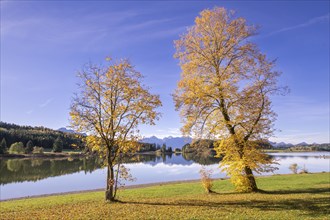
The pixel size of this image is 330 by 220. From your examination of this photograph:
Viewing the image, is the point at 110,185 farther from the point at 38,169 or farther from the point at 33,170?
the point at 38,169

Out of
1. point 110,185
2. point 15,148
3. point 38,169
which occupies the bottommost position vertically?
point 38,169

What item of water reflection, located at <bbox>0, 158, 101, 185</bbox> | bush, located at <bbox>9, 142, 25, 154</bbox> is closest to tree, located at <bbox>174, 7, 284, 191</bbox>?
water reflection, located at <bbox>0, 158, 101, 185</bbox>

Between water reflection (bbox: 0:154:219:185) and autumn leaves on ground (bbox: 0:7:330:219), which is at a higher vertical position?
autumn leaves on ground (bbox: 0:7:330:219)

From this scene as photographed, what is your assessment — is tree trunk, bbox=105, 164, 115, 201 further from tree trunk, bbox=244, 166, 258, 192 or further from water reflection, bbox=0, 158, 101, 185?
water reflection, bbox=0, 158, 101, 185

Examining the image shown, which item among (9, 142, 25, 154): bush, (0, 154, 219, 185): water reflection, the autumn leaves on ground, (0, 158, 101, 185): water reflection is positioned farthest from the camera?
(9, 142, 25, 154): bush

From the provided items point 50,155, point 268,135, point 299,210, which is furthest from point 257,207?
point 50,155

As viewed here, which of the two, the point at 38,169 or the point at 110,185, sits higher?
the point at 110,185

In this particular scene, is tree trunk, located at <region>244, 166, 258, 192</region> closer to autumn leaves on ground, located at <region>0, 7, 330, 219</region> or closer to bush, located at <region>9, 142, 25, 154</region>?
autumn leaves on ground, located at <region>0, 7, 330, 219</region>

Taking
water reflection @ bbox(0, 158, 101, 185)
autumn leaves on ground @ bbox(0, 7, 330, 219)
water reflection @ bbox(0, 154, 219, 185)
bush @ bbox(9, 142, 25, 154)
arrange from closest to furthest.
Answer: autumn leaves on ground @ bbox(0, 7, 330, 219) → water reflection @ bbox(0, 154, 219, 185) → water reflection @ bbox(0, 158, 101, 185) → bush @ bbox(9, 142, 25, 154)

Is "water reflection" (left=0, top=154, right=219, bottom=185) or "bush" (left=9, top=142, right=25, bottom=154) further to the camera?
"bush" (left=9, top=142, right=25, bottom=154)

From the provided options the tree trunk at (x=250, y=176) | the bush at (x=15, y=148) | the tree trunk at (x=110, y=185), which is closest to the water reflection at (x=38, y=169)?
the tree trunk at (x=250, y=176)

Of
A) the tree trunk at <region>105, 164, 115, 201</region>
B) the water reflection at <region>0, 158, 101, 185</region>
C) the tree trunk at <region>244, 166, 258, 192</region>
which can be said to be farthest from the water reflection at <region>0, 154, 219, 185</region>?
the tree trunk at <region>105, 164, 115, 201</region>

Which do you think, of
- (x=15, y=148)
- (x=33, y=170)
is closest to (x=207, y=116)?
(x=33, y=170)

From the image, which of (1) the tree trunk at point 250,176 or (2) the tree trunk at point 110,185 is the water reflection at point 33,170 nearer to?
(2) the tree trunk at point 110,185
